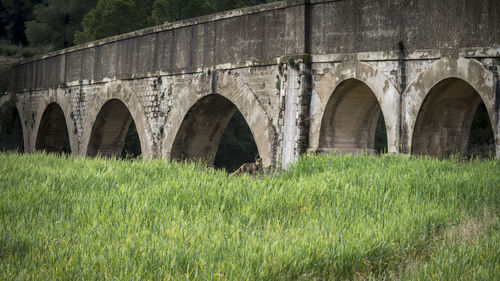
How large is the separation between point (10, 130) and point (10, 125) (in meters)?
0.46

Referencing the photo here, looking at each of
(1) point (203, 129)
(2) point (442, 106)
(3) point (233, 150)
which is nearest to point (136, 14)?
(3) point (233, 150)

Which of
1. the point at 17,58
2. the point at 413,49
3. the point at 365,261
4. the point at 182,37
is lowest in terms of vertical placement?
the point at 365,261

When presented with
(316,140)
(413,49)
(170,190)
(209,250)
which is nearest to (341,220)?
(209,250)

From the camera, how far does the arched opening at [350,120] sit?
930 centimetres

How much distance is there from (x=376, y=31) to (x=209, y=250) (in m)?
5.60

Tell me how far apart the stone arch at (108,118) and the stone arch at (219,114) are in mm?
1741

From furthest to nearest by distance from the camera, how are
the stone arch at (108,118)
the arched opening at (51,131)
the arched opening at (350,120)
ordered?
the arched opening at (51,131) → the stone arch at (108,118) → the arched opening at (350,120)

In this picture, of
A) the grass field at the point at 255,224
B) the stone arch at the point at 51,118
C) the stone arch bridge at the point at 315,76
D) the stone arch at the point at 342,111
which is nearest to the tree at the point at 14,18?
the stone arch at the point at 51,118

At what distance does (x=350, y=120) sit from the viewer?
9.45 m

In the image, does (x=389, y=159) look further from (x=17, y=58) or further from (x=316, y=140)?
(x=17, y=58)

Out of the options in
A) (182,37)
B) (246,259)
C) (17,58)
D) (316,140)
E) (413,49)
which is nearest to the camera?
(246,259)

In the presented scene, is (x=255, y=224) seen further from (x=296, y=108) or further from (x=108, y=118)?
(x=108, y=118)

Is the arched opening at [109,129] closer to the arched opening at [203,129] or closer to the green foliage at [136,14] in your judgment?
the arched opening at [203,129]

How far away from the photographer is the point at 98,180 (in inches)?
253
